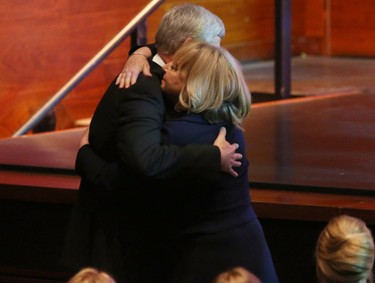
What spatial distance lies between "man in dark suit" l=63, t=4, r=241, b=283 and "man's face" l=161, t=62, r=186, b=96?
0.8 inches

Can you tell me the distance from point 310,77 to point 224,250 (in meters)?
3.67

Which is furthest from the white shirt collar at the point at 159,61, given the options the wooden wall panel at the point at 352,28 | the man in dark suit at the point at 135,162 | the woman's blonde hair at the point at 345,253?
the wooden wall panel at the point at 352,28

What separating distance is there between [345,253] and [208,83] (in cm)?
41

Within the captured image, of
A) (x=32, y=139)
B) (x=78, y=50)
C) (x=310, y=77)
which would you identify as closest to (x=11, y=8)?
(x=78, y=50)

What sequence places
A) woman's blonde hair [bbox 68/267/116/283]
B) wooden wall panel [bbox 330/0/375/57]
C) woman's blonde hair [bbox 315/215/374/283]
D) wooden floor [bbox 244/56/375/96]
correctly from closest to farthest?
woman's blonde hair [bbox 68/267/116/283], woman's blonde hair [bbox 315/215/374/283], wooden floor [bbox 244/56/375/96], wooden wall panel [bbox 330/0/375/57]

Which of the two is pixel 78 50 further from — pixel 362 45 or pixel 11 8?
pixel 362 45

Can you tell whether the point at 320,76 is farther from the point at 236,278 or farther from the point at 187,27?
the point at 236,278

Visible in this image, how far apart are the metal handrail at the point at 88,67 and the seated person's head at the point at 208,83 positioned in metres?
2.04

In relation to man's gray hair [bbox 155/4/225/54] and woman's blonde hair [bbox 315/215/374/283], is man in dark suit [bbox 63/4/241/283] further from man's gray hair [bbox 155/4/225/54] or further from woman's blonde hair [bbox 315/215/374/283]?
woman's blonde hair [bbox 315/215/374/283]

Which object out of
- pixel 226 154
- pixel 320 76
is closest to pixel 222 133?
pixel 226 154

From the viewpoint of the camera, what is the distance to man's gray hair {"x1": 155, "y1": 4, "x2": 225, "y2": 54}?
7.47ft

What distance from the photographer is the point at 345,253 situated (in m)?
2.04

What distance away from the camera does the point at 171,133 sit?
221 centimetres

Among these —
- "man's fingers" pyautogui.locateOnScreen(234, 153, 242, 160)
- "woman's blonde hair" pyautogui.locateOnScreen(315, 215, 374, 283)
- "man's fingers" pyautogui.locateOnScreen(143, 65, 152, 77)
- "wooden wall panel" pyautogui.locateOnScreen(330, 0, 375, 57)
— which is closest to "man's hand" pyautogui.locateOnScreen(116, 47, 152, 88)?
"man's fingers" pyautogui.locateOnScreen(143, 65, 152, 77)
